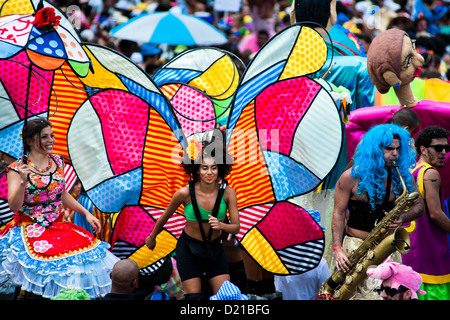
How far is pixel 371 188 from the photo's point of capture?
469 centimetres

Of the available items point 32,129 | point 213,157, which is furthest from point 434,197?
point 32,129

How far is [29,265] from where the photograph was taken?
15.7 ft

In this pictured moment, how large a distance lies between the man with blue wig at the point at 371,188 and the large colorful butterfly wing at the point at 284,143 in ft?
0.64

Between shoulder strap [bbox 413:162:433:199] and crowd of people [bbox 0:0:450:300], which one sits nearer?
crowd of people [bbox 0:0:450:300]

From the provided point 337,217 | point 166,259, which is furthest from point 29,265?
point 337,217

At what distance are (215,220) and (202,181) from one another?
1.17 feet

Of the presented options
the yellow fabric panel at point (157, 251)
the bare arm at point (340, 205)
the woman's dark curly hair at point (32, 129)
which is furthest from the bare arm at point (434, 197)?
the woman's dark curly hair at point (32, 129)

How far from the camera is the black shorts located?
466 cm

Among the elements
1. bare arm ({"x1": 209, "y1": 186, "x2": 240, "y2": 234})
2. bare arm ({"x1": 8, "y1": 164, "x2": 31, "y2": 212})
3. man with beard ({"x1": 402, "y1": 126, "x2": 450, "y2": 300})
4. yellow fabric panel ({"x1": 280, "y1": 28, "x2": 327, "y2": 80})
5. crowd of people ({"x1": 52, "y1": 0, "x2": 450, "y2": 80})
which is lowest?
crowd of people ({"x1": 52, "y1": 0, "x2": 450, "y2": 80})

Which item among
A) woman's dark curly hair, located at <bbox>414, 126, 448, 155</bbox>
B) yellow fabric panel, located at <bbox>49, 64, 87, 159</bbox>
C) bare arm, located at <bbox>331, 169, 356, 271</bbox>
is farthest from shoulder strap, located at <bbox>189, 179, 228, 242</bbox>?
woman's dark curly hair, located at <bbox>414, 126, 448, 155</bbox>

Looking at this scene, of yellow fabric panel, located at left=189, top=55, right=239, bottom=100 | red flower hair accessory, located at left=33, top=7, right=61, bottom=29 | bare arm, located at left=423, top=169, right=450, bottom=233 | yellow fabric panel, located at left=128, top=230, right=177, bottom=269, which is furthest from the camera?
yellow fabric panel, located at left=189, top=55, right=239, bottom=100

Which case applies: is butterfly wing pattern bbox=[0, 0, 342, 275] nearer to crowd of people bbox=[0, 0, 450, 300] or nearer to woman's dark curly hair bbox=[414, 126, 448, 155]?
crowd of people bbox=[0, 0, 450, 300]

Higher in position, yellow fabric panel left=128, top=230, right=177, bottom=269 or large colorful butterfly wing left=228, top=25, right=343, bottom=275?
large colorful butterfly wing left=228, top=25, right=343, bottom=275
